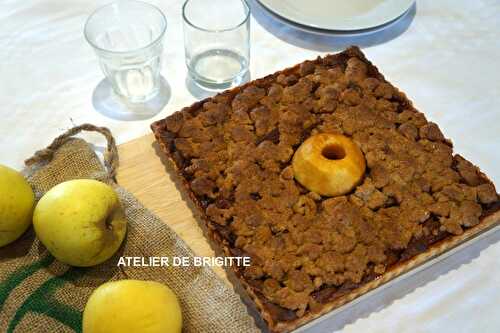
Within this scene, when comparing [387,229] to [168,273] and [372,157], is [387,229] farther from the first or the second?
[168,273]

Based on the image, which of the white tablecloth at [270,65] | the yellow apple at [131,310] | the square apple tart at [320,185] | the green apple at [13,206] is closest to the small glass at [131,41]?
the white tablecloth at [270,65]

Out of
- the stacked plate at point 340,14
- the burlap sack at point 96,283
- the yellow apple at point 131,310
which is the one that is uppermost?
the stacked plate at point 340,14

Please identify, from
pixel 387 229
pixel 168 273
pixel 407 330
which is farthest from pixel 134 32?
pixel 407 330

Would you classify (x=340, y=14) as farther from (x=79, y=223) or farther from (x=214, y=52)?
(x=79, y=223)

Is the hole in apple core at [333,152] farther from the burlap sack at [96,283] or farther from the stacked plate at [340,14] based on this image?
the stacked plate at [340,14]

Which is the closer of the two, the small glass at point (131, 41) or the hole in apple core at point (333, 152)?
the hole in apple core at point (333, 152)
